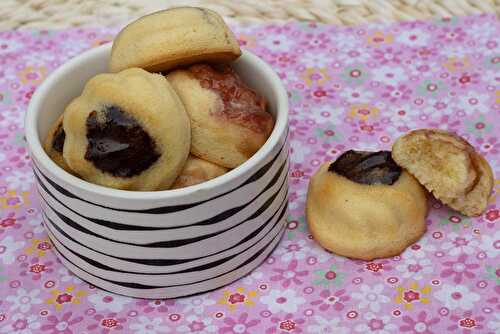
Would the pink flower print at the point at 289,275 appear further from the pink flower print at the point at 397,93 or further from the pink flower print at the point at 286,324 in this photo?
the pink flower print at the point at 397,93

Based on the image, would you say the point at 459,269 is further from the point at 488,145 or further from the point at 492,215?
the point at 488,145

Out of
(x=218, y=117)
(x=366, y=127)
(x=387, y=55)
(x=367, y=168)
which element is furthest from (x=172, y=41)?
(x=387, y=55)

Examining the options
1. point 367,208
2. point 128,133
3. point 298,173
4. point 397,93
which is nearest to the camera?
point 128,133

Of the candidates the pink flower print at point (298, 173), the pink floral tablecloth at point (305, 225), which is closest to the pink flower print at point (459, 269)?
the pink floral tablecloth at point (305, 225)

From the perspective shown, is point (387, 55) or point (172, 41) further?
point (387, 55)

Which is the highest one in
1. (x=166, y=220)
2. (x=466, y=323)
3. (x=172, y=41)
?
(x=172, y=41)

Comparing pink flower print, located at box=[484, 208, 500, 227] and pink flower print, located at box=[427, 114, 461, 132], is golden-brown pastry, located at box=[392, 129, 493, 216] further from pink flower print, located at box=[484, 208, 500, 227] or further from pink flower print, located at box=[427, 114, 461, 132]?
pink flower print, located at box=[427, 114, 461, 132]

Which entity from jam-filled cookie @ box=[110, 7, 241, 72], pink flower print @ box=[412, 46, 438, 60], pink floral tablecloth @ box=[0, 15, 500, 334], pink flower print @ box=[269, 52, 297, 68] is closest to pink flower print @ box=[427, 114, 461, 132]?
pink floral tablecloth @ box=[0, 15, 500, 334]
